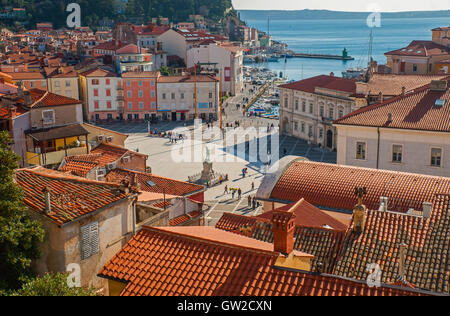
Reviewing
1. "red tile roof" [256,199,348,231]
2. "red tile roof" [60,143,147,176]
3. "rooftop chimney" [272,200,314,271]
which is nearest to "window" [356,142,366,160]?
"red tile roof" [256,199,348,231]

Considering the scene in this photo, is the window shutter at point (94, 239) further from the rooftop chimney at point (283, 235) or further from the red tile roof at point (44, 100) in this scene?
the red tile roof at point (44, 100)

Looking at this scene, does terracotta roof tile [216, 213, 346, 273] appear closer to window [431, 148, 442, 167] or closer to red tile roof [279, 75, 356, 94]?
window [431, 148, 442, 167]

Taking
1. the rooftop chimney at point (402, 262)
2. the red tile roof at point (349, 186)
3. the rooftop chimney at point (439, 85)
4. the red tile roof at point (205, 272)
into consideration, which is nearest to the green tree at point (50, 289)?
the red tile roof at point (205, 272)

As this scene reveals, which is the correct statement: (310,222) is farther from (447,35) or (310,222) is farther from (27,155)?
(447,35)

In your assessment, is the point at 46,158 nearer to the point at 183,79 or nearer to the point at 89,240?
the point at 89,240

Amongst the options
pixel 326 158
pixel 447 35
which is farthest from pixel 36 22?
pixel 326 158

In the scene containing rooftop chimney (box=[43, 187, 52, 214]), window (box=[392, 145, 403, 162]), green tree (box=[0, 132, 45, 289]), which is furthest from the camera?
window (box=[392, 145, 403, 162])

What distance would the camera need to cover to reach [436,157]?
3083cm

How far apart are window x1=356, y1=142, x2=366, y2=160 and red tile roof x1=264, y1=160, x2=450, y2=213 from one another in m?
7.04

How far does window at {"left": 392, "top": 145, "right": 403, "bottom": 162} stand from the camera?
31.5 m

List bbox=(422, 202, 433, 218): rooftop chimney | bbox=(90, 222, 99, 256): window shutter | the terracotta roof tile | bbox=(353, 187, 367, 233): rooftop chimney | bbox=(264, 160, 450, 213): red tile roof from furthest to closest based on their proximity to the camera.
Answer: bbox=(264, 160, 450, 213): red tile roof, bbox=(422, 202, 433, 218): rooftop chimney, the terracotta roof tile, bbox=(353, 187, 367, 233): rooftop chimney, bbox=(90, 222, 99, 256): window shutter

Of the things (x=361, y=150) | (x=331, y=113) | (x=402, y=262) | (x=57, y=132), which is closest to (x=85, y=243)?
(x=402, y=262)
